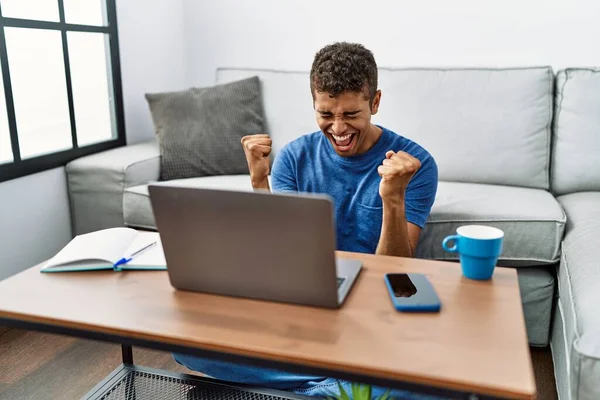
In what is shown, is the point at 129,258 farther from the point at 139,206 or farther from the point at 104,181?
the point at 104,181

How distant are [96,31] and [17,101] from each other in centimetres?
58

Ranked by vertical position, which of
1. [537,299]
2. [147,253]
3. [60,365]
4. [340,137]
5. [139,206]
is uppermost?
[340,137]

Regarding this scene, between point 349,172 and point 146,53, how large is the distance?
1.87m

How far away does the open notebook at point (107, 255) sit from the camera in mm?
1121

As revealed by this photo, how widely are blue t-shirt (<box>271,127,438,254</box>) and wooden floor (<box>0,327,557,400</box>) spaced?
27.3 inches

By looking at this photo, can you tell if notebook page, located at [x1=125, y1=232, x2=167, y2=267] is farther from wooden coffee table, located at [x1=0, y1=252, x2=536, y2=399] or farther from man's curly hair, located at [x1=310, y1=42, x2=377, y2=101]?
man's curly hair, located at [x1=310, y1=42, x2=377, y2=101]

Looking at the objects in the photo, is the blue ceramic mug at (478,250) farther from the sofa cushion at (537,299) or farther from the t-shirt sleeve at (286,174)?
the sofa cushion at (537,299)

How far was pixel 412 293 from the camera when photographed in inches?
37.9

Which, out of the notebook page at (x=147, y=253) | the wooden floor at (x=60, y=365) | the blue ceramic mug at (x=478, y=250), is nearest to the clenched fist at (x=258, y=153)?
the notebook page at (x=147, y=253)

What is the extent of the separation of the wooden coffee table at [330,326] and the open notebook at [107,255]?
31mm

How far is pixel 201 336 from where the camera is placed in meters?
0.85

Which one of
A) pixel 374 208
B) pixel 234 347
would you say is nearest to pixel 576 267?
pixel 374 208

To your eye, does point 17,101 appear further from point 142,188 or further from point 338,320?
point 338,320

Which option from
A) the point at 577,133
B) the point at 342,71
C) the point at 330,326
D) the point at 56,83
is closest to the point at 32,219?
the point at 56,83
